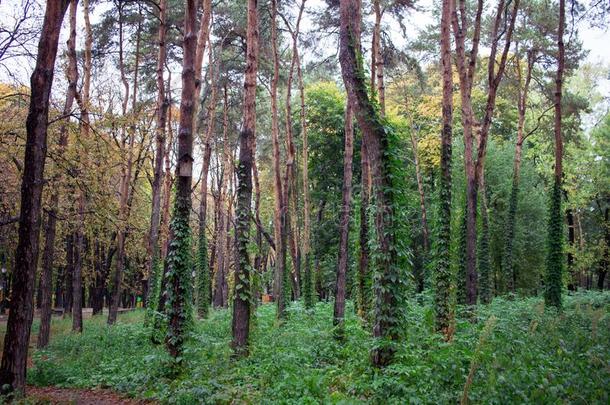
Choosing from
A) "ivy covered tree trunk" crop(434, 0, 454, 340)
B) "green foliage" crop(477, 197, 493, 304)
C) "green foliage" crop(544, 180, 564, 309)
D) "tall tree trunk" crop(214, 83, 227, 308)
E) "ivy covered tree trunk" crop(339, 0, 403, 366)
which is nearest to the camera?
"ivy covered tree trunk" crop(339, 0, 403, 366)

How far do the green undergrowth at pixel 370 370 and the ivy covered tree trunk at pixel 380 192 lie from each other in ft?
0.97

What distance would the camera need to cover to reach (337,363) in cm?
894

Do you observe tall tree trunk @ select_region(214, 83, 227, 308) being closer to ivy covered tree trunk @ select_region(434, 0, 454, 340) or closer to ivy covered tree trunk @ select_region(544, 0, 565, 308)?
ivy covered tree trunk @ select_region(434, 0, 454, 340)

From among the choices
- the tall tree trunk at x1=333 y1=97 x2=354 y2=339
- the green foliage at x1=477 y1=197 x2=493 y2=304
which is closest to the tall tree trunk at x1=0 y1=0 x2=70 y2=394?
the tall tree trunk at x1=333 y1=97 x2=354 y2=339

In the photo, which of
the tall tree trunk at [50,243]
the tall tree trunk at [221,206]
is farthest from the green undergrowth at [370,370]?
the tall tree trunk at [221,206]

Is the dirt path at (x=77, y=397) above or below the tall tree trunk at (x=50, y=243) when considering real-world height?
below

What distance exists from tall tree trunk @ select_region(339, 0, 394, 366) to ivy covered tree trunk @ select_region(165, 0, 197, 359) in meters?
3.23

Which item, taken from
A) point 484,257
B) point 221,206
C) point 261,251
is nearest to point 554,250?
point 484,257

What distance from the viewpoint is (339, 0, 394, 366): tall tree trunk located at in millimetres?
7625

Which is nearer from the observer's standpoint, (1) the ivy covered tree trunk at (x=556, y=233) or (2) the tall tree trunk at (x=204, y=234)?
(1) the ivy covered tree trunk at (x=556, y=233)

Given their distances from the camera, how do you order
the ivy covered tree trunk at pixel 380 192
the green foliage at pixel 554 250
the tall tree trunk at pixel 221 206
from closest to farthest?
the ivy covered tree trunk at pixel 380 192, the green foliage at pixel 554 250, the tall tree trunk at pixel 221 206

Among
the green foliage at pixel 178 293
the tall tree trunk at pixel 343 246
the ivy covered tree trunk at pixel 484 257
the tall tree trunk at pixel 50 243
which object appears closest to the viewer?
the green foliage at pixel 178 293

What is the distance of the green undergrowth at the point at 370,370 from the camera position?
589 cm

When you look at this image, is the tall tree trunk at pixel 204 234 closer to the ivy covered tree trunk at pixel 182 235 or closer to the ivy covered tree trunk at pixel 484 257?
the ivy covered tree trunk at pixel 182 235
